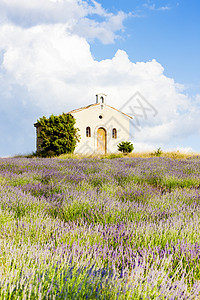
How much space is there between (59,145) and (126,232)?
18817 millimetres

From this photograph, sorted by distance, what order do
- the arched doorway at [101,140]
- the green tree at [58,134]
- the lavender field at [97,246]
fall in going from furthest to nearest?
the arched doorway at [101,140] < the green tree at [58,134] < the lavender field at [97,246]

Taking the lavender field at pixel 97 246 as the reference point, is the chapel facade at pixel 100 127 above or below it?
above

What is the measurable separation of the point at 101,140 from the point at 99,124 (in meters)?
1.62

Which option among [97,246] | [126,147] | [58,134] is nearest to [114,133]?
[126,147]

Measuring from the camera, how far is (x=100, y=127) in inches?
977

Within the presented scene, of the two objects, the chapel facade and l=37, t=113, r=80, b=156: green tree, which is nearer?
l=37, t=113, r=80, b=156: green tree

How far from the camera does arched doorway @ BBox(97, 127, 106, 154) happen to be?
24523mm

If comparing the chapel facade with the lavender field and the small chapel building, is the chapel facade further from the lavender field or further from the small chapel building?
the lavender field

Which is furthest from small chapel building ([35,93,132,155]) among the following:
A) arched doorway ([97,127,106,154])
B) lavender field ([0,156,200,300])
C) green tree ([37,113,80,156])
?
lavender field ([0,156,200,300])

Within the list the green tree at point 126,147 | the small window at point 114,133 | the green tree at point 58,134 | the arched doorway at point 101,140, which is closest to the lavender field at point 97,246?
the green tree at point 58,134

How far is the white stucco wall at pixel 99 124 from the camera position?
23.3m

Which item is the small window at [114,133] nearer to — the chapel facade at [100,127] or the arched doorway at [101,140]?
the chapel facade at [100,127]

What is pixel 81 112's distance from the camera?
2345cm

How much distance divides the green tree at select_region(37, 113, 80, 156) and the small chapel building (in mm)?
1454
